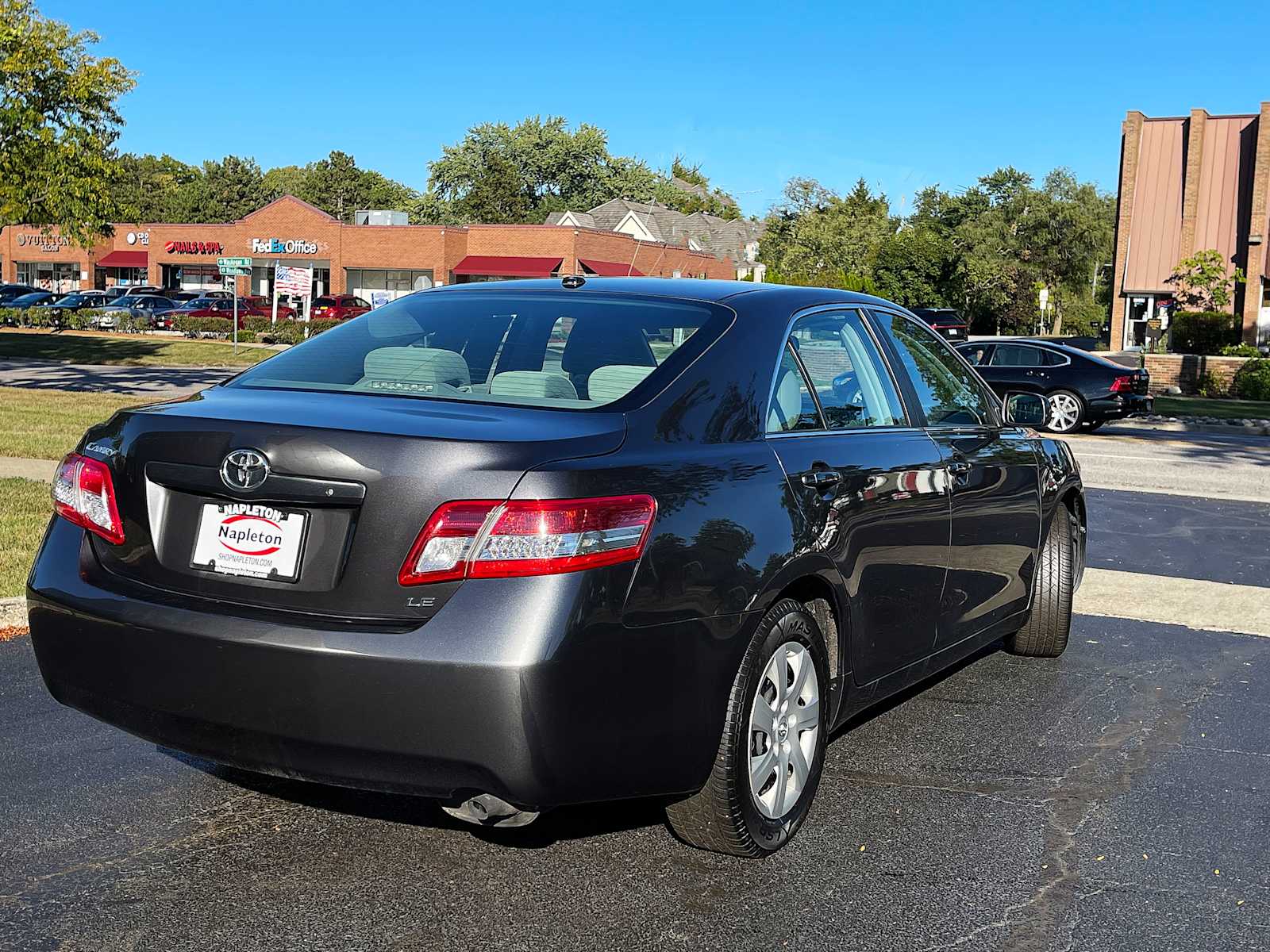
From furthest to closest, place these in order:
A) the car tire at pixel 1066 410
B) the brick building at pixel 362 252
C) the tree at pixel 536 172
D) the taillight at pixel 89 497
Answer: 1. the tree at pixel 536 172
2. the brick building at pixel 362 252
3. the car tire at pixel 1066 410
4. the taillight at pixel 89 497

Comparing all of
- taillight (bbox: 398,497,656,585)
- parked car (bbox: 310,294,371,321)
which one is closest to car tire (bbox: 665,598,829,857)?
taillight (bbox: 398,497,656,585)

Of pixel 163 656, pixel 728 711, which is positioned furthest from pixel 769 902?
pixel 163 656

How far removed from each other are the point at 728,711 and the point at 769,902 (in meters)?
0.54

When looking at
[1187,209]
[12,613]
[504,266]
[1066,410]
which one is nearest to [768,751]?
[12,613]

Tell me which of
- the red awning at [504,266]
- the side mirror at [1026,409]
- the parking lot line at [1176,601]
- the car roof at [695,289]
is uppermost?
the red awning at [504,266]

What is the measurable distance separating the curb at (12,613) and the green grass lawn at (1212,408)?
22860 millimetres

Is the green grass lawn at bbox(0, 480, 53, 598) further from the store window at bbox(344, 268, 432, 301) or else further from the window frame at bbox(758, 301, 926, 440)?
the store window at bbox(344, 268, 432, 301)

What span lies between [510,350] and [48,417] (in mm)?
13951

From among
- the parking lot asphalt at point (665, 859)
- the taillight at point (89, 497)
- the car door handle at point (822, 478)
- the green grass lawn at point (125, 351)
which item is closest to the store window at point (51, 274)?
the green grass lawn at point (125, 351)

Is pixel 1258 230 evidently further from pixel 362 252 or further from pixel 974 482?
pixel 974 482

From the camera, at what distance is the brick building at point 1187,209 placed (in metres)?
50.1

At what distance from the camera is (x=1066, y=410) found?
22781 mm

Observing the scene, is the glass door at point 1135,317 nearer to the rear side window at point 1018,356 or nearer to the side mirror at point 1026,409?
the rear side window at point 1018,356

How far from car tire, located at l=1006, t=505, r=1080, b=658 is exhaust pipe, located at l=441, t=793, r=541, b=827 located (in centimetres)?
352
